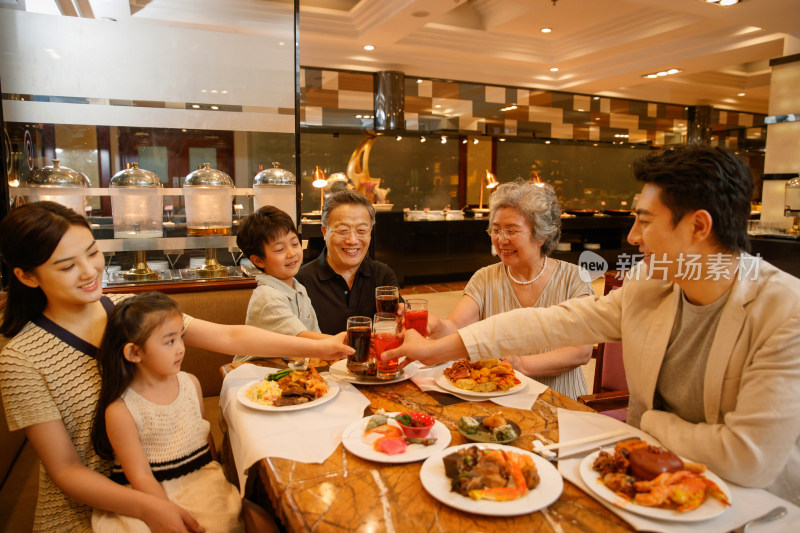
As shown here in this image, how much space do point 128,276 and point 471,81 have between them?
7.67m

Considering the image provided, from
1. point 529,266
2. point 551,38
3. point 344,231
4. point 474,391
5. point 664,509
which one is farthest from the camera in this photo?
point 551,38

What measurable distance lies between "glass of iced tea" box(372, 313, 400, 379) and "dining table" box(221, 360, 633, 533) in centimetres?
42

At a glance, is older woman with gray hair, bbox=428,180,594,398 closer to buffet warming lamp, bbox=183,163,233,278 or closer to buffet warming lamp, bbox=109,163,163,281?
buffet warming lamp, bbox=183,163,233,278

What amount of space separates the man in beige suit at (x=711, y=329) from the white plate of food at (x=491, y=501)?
1.14 feet

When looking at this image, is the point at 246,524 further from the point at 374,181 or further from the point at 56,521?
the point at 374,181

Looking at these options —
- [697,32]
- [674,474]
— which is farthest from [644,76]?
[674,474]

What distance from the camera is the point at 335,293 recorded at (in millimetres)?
2689

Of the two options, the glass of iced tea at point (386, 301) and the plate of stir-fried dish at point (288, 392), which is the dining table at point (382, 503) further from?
the glass of iced tea at point (386, 301)

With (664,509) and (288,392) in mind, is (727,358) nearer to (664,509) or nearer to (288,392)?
(664,509)

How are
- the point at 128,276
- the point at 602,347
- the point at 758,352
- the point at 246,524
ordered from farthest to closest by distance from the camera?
1. the point at 128,276
2. the point at 602,347
3. the point at 246,524
4. the point at 758,352

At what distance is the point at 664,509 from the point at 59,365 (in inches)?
61.1

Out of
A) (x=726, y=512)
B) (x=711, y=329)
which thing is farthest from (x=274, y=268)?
(x=726, y=512)

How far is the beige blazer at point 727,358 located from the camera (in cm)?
116

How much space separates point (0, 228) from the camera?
1521 mm
